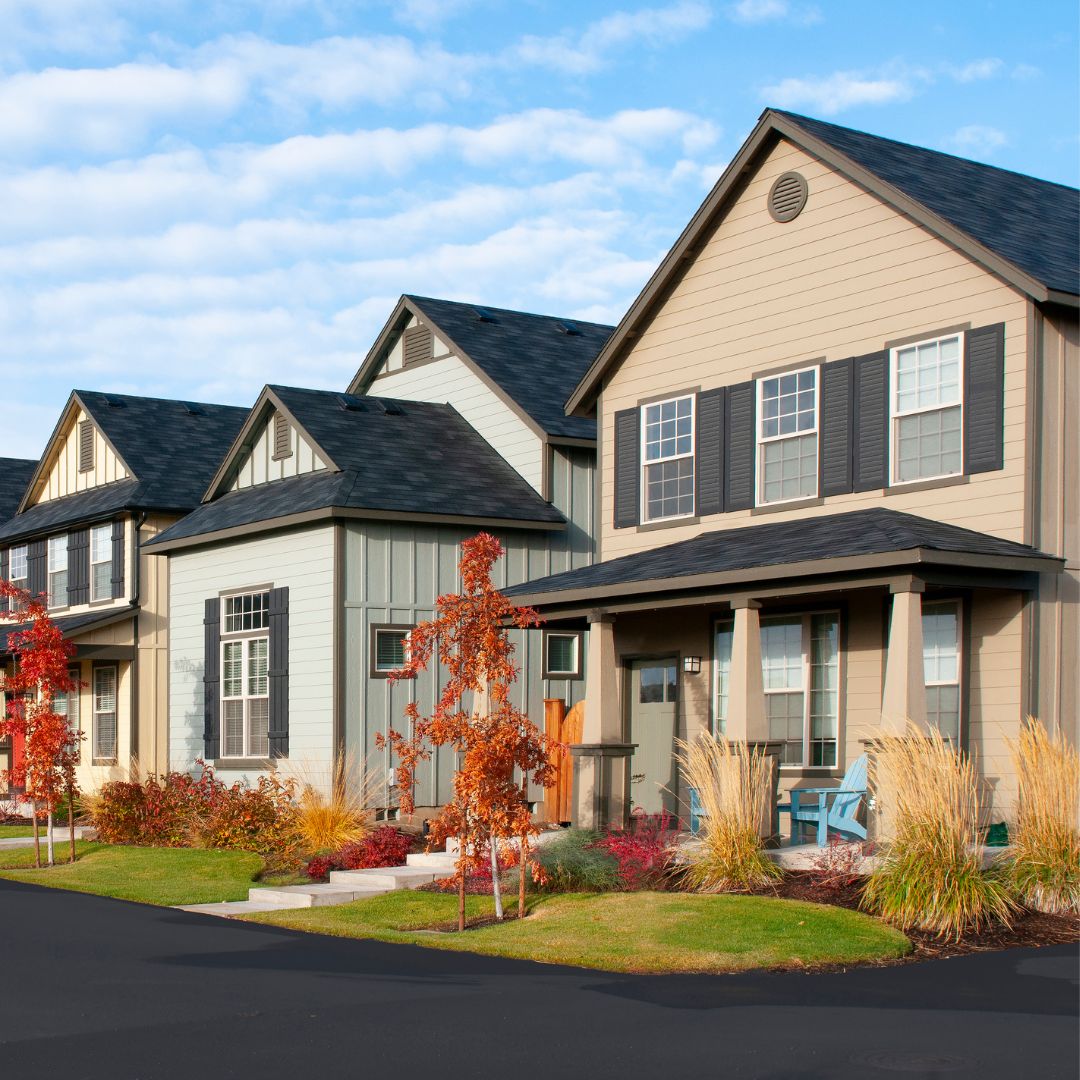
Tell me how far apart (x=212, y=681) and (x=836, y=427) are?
1216 centimetres

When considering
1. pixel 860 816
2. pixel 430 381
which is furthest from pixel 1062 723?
pixel 430 381

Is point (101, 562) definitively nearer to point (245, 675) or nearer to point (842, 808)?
point (245, 675)

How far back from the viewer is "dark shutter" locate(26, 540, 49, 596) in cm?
3267

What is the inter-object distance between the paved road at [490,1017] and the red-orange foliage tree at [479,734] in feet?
5.96

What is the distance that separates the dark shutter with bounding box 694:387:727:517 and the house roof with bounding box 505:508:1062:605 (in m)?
0.43

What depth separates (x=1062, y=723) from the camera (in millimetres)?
15961

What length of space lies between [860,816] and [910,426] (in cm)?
426

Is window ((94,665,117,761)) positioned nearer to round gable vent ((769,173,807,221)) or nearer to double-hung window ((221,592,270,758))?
double-hung window ((221,592,270,758))

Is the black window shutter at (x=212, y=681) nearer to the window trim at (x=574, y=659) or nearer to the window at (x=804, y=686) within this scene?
the window trim at (x=574, y=659)

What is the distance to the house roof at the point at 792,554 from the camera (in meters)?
15.1

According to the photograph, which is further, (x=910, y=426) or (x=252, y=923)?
(x=910, y=426)

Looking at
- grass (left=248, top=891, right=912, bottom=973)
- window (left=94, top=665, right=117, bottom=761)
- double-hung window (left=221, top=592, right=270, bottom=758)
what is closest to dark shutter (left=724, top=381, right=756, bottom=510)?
grass (left=248, top=891, right=912, bottom=973)

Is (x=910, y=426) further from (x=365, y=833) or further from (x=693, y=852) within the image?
(x=365, y=833)

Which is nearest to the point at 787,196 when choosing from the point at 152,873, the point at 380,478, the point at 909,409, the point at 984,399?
the point at 909,409
